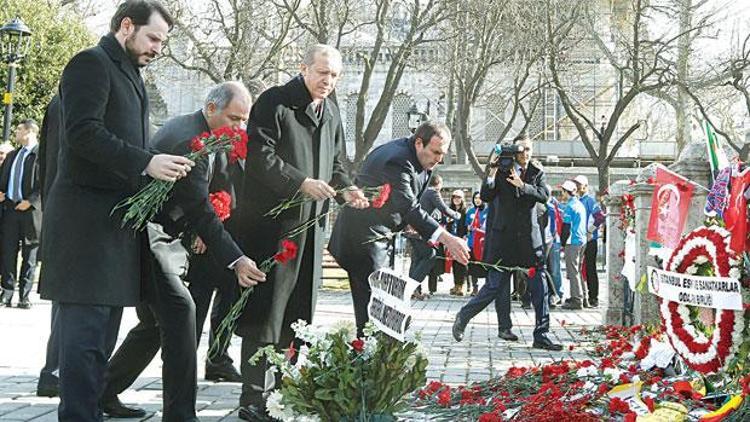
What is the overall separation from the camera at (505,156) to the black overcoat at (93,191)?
5.91 metres

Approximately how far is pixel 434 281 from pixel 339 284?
280cm

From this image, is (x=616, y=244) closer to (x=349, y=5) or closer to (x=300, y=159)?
(x=300, y=159)

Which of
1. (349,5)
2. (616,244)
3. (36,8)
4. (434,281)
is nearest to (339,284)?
(434,281)

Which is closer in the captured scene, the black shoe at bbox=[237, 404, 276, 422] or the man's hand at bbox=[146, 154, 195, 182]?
the man's hand at bbox=[146, 154, 195, 182]

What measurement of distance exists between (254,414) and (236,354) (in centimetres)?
312

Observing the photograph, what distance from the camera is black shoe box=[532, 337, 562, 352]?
31.6 feet

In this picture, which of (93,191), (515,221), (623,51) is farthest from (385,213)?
(623,51)

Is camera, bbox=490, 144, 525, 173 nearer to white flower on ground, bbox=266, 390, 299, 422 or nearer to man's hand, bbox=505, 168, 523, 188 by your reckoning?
man's hand, bbox=505, 168, 523, 188

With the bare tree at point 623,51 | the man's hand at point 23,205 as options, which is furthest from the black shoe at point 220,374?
the bare tree at point 623,51

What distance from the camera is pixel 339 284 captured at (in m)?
20.9

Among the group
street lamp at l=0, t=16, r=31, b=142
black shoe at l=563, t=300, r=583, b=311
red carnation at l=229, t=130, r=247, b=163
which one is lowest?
black shoe at l=563, t=300, r=583, b=311

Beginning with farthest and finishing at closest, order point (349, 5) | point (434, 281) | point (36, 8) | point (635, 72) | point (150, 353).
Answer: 1. point (36, 8)
2. point (635, 72)
3. point (349, 5)
4. point (434, 281)
5. point (150, 353)

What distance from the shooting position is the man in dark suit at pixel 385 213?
6605 millimetres

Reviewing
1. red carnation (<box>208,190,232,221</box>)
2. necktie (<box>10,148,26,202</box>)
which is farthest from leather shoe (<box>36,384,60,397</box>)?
necktie (<box>10,148,26,202</box>)
